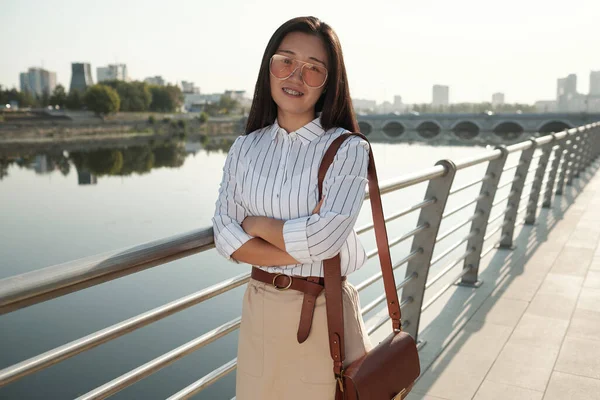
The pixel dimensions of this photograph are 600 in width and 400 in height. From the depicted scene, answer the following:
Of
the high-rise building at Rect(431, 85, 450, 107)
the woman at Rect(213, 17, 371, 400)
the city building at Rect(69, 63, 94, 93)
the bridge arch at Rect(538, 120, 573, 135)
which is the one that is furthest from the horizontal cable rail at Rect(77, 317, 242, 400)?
the high-rise building at Rect(431, 85, 450, 107)

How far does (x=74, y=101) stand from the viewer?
76312 millimetres

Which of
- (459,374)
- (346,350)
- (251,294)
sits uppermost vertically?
(251,294)

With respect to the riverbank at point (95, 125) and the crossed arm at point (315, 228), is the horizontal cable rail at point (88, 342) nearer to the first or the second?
the crossed arm at point (315, 228)

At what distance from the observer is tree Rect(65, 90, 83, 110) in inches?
3004

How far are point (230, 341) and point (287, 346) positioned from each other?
782 centimetres

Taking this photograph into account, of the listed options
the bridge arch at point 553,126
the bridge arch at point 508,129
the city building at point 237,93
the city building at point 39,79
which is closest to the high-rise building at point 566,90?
the bridge arch at point 508,129

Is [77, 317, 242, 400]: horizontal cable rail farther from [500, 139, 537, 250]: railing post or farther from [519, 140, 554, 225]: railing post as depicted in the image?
[519, 140, 554, 225]: railing post

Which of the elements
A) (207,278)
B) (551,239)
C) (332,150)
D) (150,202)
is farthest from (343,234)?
(150,202)

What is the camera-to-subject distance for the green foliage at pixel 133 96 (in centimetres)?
8525

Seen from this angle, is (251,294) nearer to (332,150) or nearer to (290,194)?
(290,194)

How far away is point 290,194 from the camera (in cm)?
146

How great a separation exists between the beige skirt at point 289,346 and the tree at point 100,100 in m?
75.9

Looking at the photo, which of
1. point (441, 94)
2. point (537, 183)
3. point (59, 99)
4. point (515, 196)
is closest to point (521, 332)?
point (515, 196)

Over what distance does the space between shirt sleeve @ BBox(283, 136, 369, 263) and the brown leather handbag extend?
34 millimetres
